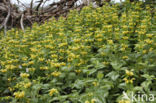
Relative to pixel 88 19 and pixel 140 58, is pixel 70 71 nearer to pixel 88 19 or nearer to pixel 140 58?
pixel 140 58

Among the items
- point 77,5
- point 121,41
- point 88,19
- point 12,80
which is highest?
point 77,5

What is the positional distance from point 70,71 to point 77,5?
Answer: 329 centimetres

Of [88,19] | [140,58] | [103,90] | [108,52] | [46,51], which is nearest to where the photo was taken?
[103,90]

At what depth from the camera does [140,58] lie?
180cm

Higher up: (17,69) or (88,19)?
(88,19)

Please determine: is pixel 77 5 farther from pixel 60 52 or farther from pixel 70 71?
pixel 70 71

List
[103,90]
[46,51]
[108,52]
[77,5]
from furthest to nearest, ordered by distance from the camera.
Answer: [77,5]
[46,51]
[108,52]
[103,90]

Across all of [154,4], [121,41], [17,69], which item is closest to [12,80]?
[17,69]

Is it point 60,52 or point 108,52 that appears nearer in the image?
point 108,52

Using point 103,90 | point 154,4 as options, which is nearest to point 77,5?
point 154,4

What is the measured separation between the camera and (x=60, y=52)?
7.11 feet

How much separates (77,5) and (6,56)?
2972 mm

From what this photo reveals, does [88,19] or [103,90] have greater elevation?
[88,19]

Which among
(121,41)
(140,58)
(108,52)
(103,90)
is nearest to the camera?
(103,90)
